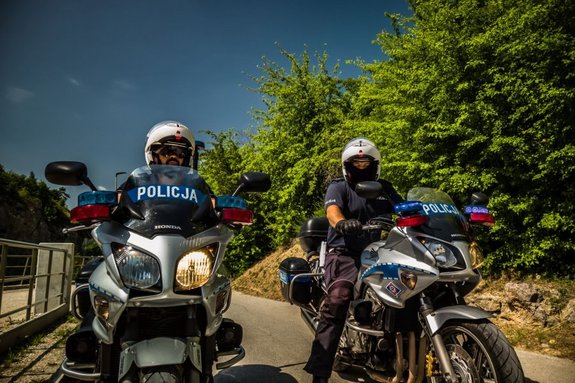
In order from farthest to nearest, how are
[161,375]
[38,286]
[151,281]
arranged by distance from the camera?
[38,286] → [151,281] → [161,375]

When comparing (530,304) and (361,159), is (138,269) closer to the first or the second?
(361,159)

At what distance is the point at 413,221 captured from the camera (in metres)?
3.12

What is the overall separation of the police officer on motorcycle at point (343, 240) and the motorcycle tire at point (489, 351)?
1.03 m

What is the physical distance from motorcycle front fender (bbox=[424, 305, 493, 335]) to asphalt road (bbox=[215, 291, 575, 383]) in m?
1.57

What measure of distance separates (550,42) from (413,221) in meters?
5.86

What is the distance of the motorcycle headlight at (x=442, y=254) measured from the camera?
119 inches

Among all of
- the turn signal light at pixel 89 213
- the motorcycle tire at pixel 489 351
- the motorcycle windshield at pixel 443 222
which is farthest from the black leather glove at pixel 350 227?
the turn signal light at pixel 89 213

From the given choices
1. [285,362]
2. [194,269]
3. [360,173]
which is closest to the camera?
[194,269]

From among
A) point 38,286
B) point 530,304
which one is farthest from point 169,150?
point 530,304

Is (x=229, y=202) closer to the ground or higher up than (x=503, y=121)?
closer to the ground

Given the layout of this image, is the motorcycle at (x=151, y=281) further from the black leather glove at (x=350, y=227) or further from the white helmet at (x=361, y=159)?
the white helmet at (x=361, y=159)

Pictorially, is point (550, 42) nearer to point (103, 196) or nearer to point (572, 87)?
point (572, 87)

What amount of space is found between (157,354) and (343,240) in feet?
7.55

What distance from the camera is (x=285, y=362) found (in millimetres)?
4852
